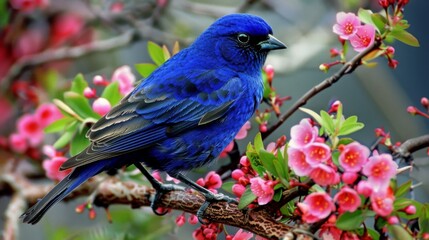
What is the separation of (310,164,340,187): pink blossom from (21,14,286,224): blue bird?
946 millimetres

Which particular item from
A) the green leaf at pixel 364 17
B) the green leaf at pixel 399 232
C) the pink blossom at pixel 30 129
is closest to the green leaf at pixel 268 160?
the green leaf at pixel 399 232

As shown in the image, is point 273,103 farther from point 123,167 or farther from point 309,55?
point 309,55

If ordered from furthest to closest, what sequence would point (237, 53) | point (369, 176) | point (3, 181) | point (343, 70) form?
point (3, 181) < point (237, 53) < point (343, 70) < point (369, 176)

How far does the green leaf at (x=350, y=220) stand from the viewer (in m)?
1.96

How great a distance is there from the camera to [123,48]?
5141 millimetres

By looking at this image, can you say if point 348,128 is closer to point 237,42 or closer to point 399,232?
point 399,232

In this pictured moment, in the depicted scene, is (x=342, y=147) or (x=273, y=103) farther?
(x=273, y=103)

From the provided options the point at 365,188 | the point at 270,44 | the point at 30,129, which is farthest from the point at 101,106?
the point at 365,188

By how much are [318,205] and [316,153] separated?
0.15m

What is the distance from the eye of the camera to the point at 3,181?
3.66 meters

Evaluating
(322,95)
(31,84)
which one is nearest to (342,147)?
(31,84)

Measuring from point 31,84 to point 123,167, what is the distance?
1.68 m

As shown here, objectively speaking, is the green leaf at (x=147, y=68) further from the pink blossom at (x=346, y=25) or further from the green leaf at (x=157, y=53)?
the pink blossom at (x=346, y=25)

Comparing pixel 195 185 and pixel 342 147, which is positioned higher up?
pixel 342 147
